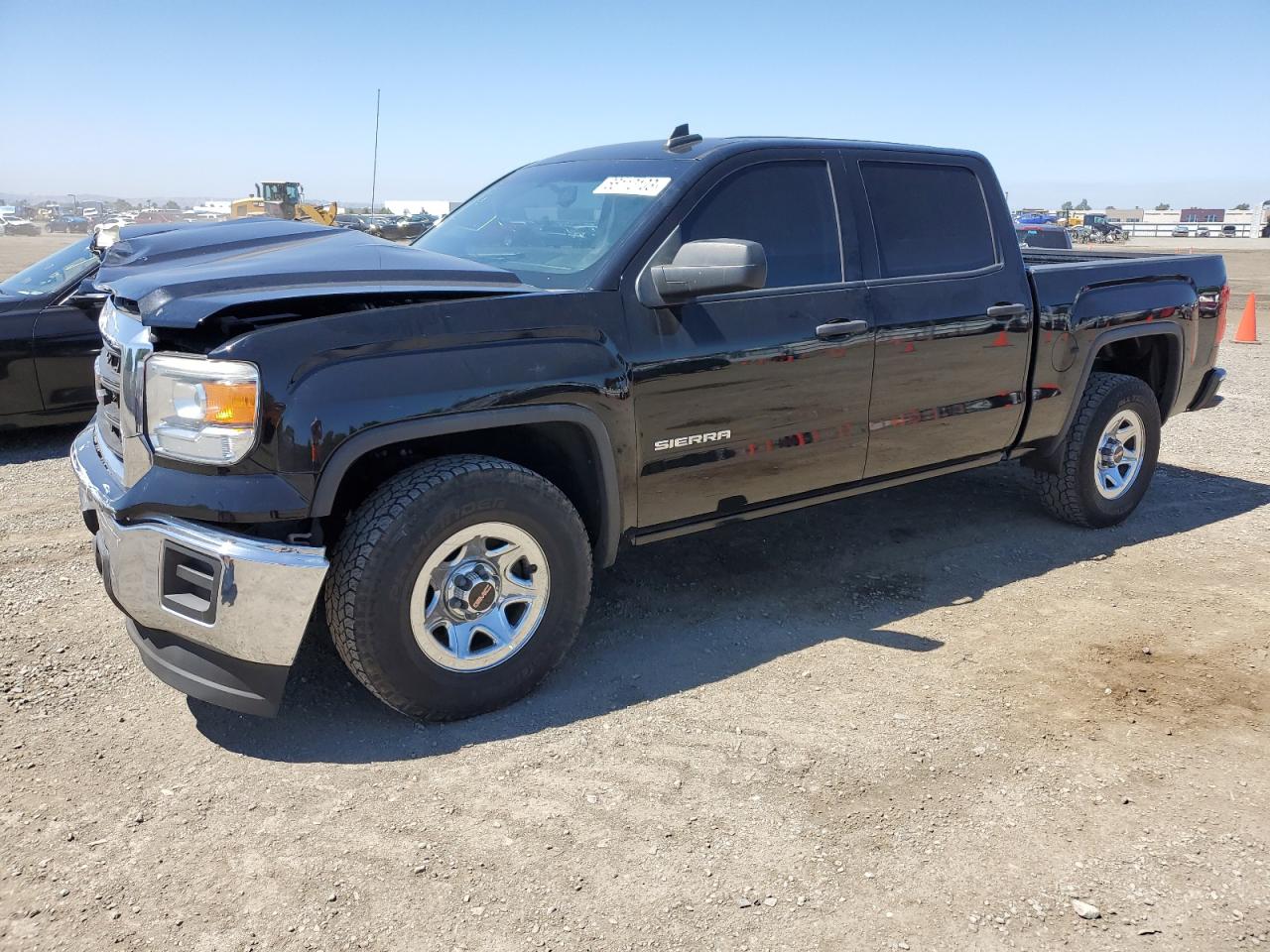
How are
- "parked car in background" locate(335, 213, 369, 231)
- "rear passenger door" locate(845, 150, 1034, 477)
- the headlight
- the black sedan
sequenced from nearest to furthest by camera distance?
the headlight < "rear passenger door" locate(845, 150, 1034, 477) < "parked car in background" locate(335, 213, 369, 231) < the black sedan

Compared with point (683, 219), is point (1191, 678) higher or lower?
lower

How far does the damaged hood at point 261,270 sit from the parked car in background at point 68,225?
244 feet

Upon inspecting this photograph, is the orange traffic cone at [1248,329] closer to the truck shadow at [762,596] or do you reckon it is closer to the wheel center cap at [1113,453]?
the truck shadow at [762,596]

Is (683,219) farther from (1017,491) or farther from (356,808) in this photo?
(1017,491)

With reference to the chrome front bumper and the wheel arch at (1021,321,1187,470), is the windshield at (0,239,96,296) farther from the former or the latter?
the wheel arch at (1021,321,1187,470)

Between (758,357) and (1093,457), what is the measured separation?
2.48 metres

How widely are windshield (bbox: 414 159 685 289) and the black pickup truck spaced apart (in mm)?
17

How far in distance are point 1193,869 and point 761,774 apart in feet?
3.91

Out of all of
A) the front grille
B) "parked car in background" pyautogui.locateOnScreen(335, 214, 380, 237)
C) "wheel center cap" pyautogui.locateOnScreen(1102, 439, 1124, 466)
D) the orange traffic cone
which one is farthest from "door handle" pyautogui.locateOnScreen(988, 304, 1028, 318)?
the orange traffic cone

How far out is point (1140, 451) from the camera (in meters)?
5.52

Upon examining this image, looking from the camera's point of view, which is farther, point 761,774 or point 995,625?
point 995,625

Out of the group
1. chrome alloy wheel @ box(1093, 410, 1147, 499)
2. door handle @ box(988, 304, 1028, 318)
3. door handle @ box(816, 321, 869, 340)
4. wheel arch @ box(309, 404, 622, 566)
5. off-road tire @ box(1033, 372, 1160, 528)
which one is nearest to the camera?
wheel arch @ box(309, 404, 622, 566)

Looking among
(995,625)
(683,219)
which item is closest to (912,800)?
(995,625)

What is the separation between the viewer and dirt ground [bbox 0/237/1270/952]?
8.13ft
